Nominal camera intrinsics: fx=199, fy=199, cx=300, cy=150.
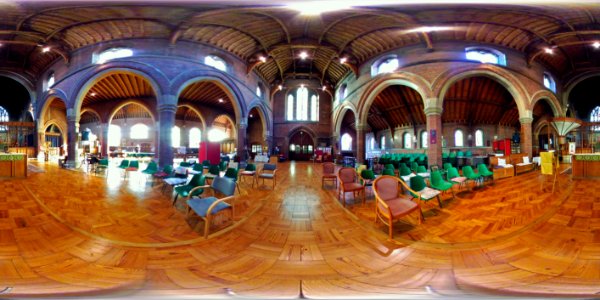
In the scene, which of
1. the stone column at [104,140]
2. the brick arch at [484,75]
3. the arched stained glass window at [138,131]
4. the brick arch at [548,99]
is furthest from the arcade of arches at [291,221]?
the arched stained glass window at [138,131]

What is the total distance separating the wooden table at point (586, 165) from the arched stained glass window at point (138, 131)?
27.7 m

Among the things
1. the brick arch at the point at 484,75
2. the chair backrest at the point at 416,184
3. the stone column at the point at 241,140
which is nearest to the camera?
the chair backrest at the point at 416,184

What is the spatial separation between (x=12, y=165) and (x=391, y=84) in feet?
44.7

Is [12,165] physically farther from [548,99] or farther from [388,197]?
[548,99]

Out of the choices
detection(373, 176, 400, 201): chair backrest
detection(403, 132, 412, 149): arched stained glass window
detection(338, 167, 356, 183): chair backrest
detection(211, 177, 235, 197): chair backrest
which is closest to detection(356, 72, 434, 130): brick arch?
detection(338, 167, 356, 183): chair backrest

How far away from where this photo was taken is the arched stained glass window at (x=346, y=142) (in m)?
19.0

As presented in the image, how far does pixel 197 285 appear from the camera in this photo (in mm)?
1254

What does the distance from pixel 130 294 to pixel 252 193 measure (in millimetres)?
2995

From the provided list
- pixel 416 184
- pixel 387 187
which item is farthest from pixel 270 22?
pixel 416 184

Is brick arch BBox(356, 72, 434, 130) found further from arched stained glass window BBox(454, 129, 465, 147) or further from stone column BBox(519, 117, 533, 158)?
arched stained glass window BBox(454, 129, 465, 147)

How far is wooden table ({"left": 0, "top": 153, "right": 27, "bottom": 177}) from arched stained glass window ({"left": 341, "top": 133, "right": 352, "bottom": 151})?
58.9 ft

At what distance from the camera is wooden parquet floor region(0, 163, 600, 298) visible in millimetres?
1278

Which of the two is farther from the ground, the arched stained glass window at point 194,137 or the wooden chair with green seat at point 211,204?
the arched stained glass window at point 194,137

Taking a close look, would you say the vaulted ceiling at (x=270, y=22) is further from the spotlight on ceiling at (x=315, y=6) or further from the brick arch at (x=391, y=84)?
the brick arch at (x=391, y=84)
